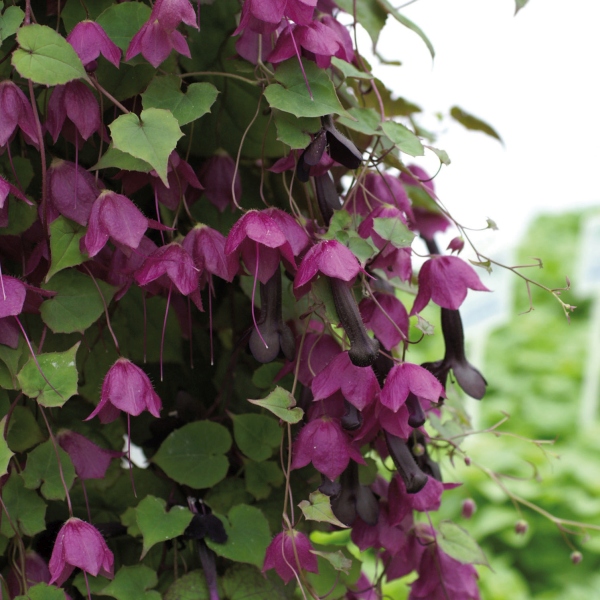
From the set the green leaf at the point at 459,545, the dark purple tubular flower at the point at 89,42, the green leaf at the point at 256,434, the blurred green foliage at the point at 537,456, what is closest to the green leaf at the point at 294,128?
the dark purple tubular flower at the point at 89,42

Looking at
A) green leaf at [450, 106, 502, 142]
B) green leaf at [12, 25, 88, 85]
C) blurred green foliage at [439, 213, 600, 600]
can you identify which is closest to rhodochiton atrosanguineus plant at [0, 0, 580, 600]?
green leaf at [12, 25, 88, 85]

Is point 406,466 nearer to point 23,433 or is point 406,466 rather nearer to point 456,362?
point 456,362

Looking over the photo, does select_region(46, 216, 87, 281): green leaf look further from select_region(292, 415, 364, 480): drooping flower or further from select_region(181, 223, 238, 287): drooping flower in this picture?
select_region(292, 415, 364, 480): drooping flower

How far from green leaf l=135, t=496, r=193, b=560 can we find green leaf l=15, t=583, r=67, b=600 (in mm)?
57

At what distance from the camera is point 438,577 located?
58 cm

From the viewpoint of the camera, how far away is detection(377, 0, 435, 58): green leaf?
22.2 inches

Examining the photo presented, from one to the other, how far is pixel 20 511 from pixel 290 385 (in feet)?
0.69

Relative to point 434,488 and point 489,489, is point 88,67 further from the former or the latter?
point 489,489

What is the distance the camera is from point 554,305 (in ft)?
9.53

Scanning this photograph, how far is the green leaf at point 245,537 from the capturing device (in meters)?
0.51

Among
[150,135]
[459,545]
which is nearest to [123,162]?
[150,135]

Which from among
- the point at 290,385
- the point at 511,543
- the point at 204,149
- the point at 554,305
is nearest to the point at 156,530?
the point at 290,385

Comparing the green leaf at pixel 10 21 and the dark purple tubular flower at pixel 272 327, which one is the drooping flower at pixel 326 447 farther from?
the green leaf at pixel 10 21

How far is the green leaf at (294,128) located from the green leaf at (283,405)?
0.15m
